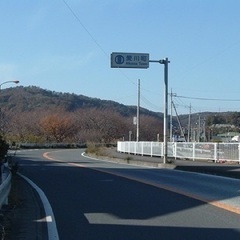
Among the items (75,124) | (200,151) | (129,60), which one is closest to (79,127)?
(75,124)

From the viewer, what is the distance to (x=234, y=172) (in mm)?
25875

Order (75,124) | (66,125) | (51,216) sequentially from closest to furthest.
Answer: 1. (51,216)
2. (66,125)
3. (75,124)

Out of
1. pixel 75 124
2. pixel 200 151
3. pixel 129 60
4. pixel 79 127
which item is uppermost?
pixel 75 124

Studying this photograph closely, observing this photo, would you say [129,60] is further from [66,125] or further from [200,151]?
[66,125]

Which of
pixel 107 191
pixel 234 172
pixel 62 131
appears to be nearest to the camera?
pixel 107 191

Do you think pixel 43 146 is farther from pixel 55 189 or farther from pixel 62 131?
pixel 55 189

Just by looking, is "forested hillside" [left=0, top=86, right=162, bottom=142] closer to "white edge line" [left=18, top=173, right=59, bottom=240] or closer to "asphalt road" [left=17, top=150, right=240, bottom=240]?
"asphalt road" [left=17, top=150, right=240, bottom=240]

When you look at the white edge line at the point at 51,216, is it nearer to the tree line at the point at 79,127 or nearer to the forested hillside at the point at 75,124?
the forested hillside at the point at 75,124

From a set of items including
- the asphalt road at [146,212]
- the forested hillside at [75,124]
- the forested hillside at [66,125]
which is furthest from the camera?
the forested hillside at [66,125]

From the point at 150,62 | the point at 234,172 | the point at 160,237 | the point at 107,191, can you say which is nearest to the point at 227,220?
the point at 160,237

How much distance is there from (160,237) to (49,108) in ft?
521

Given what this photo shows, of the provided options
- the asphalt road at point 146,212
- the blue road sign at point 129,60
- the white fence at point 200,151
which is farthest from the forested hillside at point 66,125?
the asphalt road at point 146,212

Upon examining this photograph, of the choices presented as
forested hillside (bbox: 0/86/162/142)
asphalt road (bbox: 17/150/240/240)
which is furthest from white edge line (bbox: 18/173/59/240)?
forested hillside (bbox: 0/86/162/142)

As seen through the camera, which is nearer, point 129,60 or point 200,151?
point 129,60
